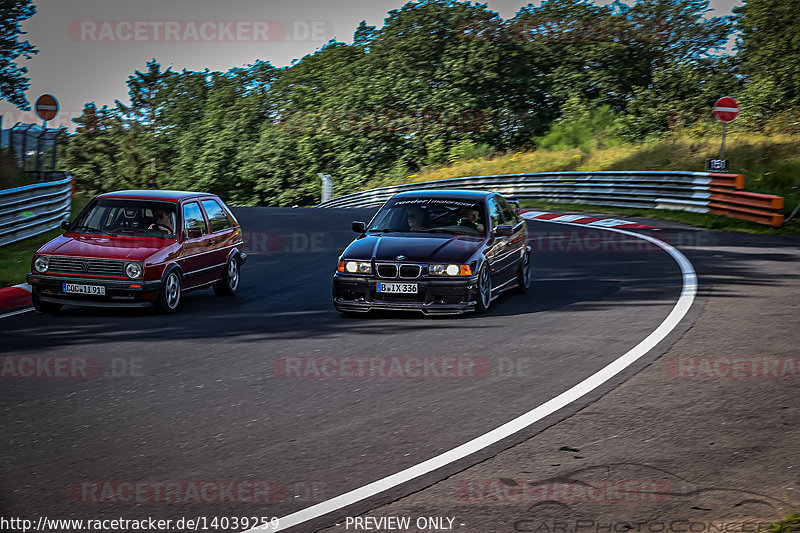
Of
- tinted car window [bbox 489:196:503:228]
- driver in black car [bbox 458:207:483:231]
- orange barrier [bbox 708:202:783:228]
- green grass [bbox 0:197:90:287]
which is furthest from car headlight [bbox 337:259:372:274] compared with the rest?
orange barrier [bbox 708:202:783:228]

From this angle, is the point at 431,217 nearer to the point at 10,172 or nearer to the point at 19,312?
the point at 19,312

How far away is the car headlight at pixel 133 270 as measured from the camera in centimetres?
1097

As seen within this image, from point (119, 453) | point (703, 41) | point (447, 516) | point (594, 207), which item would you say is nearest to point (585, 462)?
point (447, 516)

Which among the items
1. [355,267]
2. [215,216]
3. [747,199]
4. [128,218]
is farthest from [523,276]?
[747,199]

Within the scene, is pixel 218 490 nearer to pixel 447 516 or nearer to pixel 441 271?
pixel 447 516

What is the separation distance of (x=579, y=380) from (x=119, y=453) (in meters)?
3.60

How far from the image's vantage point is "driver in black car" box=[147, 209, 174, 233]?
12.1 m

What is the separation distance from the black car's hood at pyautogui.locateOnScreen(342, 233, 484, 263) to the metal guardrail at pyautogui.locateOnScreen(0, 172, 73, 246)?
9532mm

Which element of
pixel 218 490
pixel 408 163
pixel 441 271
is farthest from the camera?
pixel 408 163

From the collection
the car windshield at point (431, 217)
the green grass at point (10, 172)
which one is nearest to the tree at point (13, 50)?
the green grass at point (10, 172)

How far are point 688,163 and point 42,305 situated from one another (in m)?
25.1

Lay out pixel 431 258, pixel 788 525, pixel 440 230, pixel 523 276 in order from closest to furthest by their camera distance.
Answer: pixel 788 525 < pixel 431 258 < pixel 440 230 < pixel 523 276

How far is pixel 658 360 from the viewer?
8070 mm

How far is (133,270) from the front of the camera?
36.1ft
